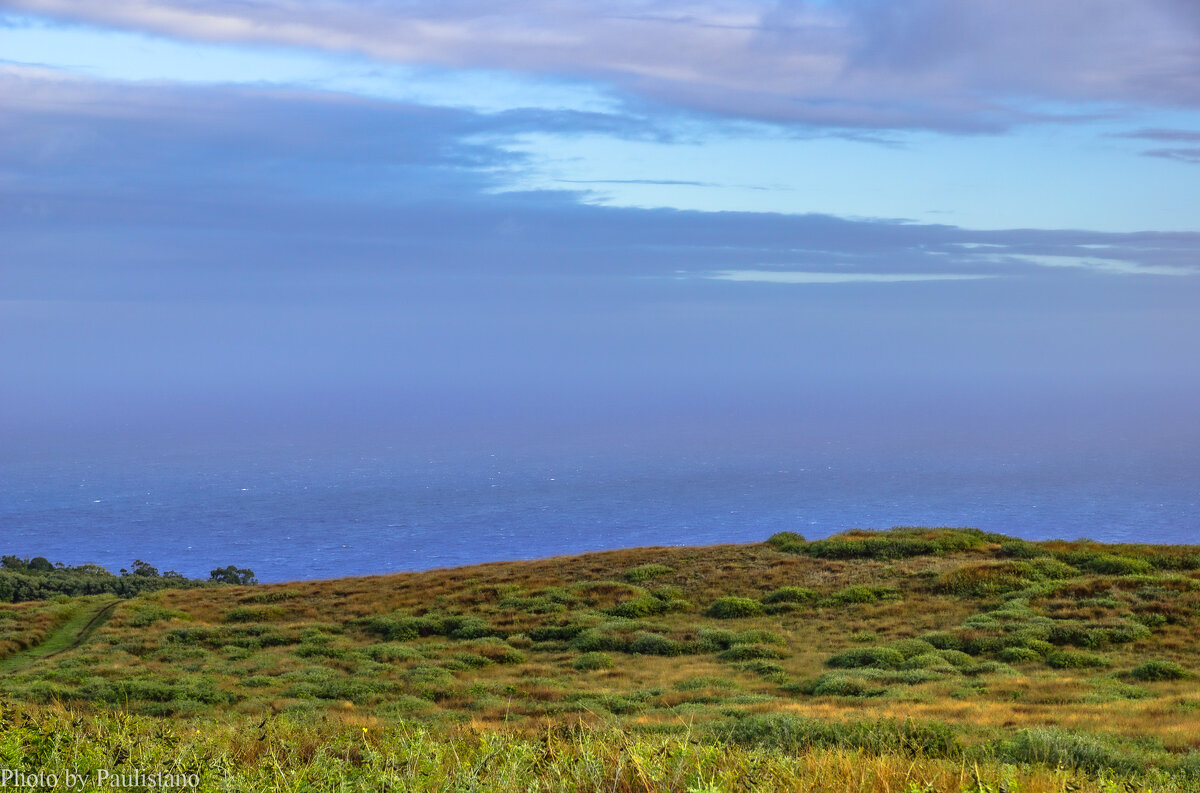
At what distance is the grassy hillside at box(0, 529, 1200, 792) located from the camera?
291 inches

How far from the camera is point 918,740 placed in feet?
36.8

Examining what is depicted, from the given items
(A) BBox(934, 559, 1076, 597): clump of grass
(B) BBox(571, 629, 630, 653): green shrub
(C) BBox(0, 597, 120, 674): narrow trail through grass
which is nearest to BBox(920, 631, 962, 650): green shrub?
(A) BBox(934, 559, 1076, 597): clump of grass

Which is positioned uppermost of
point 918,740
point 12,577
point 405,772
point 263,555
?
point 405,772

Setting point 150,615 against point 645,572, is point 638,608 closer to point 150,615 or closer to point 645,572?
point 645,572

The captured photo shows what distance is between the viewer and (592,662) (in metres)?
22.5

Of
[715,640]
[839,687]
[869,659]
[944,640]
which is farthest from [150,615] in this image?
[944,640]

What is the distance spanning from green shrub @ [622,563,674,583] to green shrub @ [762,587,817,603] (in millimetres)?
5724

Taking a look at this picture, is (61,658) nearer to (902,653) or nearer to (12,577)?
(902,653)

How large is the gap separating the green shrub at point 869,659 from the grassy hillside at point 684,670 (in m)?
0.10

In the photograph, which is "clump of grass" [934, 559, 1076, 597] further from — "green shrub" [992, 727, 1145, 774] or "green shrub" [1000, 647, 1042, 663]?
"green shrub" [992, 727, 1145, 774]

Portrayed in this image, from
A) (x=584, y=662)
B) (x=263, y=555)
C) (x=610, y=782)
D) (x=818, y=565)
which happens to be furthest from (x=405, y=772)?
(x=263, y=555)

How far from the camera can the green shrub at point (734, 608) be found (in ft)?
91.0

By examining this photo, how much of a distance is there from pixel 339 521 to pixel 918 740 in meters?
197

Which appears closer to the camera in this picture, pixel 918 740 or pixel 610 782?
pixel 610 782
